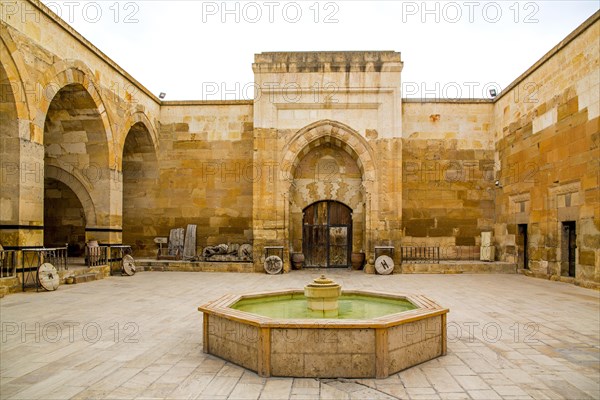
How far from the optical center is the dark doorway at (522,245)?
12.6 meters

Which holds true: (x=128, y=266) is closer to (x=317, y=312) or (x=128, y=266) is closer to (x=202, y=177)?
(x=202, y=177)

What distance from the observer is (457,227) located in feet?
46.8

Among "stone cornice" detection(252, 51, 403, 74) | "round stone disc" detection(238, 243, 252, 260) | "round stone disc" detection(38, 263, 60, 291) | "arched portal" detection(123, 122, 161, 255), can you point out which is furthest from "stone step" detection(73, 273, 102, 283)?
"stone cornice" detection(252, 51, 403, 74)

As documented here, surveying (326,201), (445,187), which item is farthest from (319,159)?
(445,187)

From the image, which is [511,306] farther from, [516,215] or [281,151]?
[281,151]

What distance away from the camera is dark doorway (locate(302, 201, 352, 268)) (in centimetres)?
1424

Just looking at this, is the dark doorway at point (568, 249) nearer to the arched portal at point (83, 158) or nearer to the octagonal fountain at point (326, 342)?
the octagonal fountain at point (326, 342)

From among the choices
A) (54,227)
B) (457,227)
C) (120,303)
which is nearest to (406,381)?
(120,303)

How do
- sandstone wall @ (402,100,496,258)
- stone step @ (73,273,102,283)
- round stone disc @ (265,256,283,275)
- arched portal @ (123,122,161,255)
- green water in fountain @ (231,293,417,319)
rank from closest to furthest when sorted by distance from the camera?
green water in fountain @ (231,293,417,319) → stone step @ (73,273,102,283) → round stone disc @ (265,256,283,275) → sandstone wall @ (402,100,496,258) → arched portal @ (123,122,161,255)

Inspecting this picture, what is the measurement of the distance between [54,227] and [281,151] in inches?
318

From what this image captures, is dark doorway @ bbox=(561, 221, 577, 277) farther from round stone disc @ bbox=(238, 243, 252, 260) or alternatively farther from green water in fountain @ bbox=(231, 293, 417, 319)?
round stone disc @ bbox=(238, 243, 252, 260)

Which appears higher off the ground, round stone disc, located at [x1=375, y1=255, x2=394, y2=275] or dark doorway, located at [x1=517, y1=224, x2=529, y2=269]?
dark doorway, located at [x1=517, y1=224, x2=529, y2=269]

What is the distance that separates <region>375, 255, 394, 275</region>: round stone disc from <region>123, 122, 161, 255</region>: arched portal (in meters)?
7.39

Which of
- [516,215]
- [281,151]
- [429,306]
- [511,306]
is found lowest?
[511,306]
